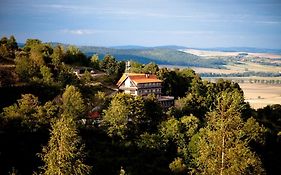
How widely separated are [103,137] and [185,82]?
2725cm

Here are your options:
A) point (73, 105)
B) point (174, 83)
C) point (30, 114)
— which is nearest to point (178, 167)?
point (73, 105)

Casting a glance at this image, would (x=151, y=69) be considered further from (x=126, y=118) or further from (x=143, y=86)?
(x=126, y=118)

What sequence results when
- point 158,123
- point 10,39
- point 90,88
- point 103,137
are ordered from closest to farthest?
point 103,137, point 158,123, point 90,88, point 10,39

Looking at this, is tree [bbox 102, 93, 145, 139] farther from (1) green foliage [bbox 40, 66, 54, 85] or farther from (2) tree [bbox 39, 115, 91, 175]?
(2) tree [bbox 39, 115, 91, 175]

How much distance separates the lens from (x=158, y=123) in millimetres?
53219

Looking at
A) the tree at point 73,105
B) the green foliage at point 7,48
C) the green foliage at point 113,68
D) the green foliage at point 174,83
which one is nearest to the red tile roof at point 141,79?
the green foliage at point 174,83

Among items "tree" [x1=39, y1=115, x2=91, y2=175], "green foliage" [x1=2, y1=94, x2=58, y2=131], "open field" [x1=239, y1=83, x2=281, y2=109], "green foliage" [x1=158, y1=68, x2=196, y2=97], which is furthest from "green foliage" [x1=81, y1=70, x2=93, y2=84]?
"open field" [x1=239, y1=83, x2=281, y2=109]

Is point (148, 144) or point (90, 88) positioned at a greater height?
point (90, 88)

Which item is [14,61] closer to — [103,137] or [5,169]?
[103,137]

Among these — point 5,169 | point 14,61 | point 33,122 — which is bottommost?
point 5,169

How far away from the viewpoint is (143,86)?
61.6 m

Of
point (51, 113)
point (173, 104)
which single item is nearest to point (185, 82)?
point (173, 104)

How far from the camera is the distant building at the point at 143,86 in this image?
61.4 meters

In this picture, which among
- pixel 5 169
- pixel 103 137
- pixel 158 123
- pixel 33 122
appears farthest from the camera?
pixel 158 123
